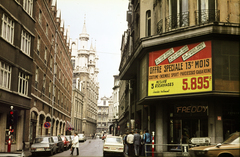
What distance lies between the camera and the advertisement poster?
1906 centimetres

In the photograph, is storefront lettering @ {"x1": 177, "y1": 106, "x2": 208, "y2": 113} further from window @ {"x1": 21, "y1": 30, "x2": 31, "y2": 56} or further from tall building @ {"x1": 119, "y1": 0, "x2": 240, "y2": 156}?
window @ {"x1": 21, "y1": 30, "x2": 31, "y2": 56}

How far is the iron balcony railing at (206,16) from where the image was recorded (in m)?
19.7

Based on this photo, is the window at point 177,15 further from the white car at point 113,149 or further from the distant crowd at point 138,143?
the white car at point 113,149

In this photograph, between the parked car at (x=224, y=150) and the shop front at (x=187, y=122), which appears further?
the shop front at (x=187, y=122)

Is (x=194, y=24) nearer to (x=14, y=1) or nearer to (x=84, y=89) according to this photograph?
(x=14, y=1)

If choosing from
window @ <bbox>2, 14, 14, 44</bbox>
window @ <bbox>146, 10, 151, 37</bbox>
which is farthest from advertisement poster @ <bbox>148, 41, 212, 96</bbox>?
window @ <bbox>2, 14, 14, 44</bbox>

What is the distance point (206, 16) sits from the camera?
20.0 metres

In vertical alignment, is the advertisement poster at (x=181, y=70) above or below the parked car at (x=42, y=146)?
above

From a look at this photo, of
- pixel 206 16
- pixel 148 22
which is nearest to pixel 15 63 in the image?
pixel 148 22

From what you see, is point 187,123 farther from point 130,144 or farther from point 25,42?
point 25,42

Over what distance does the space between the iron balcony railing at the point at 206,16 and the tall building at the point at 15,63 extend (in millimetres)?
13230

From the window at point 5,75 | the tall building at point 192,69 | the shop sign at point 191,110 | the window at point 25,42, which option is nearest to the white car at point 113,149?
the tall building at point 192,69

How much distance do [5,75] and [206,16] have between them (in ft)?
47.9

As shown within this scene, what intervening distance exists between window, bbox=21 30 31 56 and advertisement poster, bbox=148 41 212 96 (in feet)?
38.8
